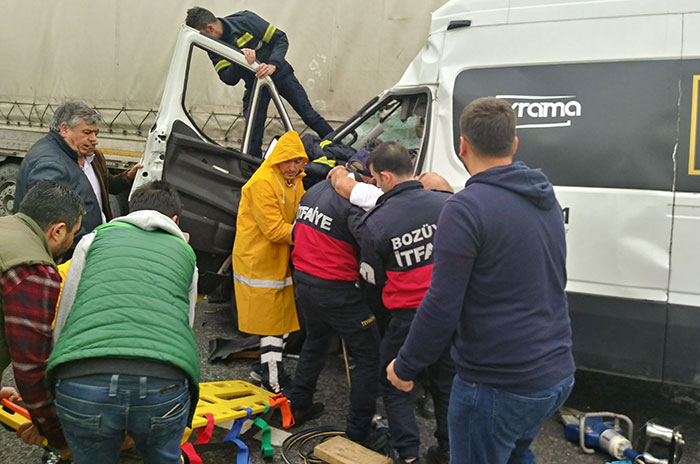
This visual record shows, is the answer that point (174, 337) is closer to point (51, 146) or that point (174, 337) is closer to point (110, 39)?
point (51, 146)

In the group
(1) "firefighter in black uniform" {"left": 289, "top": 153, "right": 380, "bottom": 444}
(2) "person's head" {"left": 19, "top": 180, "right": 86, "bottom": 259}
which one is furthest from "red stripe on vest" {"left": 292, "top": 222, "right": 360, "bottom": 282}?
(2) "person's head" {"left": 19, "top": 180, "right": 86, "bottom": 259}

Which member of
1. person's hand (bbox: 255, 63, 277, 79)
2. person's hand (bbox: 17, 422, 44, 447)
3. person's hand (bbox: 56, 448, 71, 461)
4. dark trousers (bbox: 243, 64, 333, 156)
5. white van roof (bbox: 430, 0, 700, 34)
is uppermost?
white van roof (bbox: 430, 0, 700, 34)

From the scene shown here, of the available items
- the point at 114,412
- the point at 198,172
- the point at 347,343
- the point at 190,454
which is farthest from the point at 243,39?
the point at 114,412

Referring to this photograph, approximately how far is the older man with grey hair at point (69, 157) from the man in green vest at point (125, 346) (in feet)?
6.76

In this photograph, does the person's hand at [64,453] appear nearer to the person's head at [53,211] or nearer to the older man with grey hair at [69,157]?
the person's head at [53,211]

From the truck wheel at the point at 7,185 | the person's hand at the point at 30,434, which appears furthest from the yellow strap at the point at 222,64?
the truck wheel at the point at 7,185

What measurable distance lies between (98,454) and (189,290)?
0.64 m

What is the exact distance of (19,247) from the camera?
6.89 ft

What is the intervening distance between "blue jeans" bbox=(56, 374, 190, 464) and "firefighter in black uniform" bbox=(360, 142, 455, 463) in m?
1.37

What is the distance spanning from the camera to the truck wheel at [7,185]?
7.41 meters

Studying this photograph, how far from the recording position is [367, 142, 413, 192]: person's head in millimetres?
3209

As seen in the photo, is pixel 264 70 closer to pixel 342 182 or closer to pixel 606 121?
pixel 342 182

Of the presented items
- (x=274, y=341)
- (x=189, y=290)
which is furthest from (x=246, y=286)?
(x=189, y=290)

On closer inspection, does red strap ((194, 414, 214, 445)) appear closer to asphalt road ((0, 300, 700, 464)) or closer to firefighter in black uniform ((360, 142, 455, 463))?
asphalt road ((0, 300, 700, 464))
